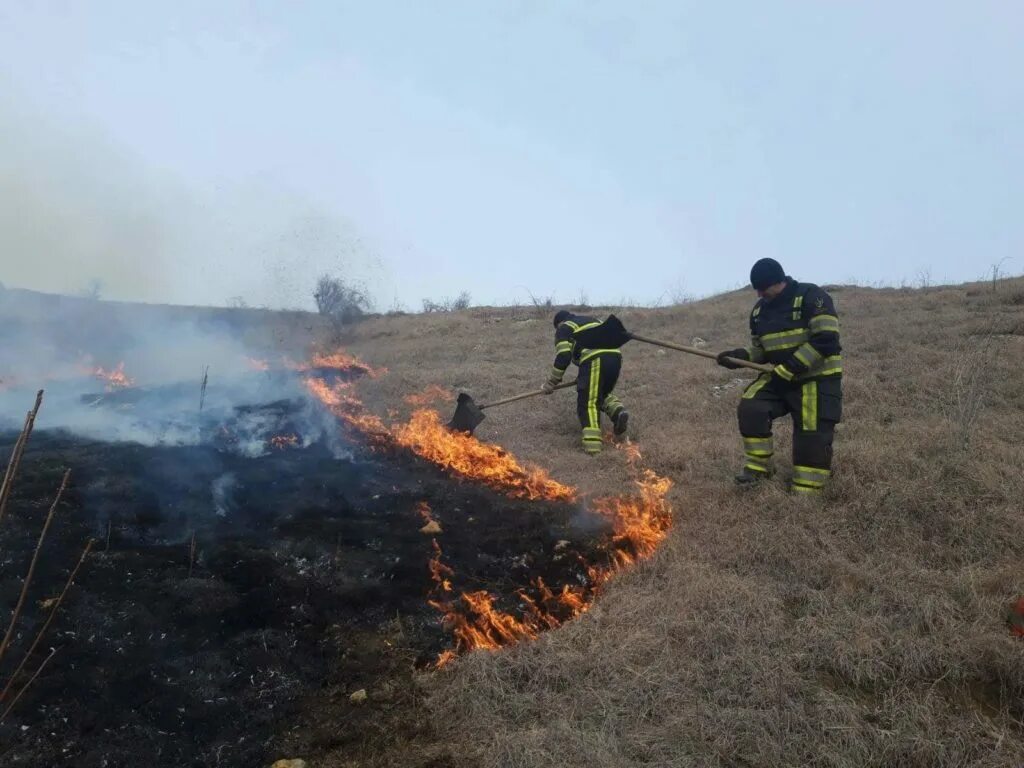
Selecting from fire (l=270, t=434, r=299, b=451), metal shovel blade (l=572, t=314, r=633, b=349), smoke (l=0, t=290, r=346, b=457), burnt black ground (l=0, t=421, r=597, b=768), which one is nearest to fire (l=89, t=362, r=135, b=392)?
smoke (l=0, t=290, r=346, b=457)

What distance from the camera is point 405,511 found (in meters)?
5.68

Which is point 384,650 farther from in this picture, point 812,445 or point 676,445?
point 676,445

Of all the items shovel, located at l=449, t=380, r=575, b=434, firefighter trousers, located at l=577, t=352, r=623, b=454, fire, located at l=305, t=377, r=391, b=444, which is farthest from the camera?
fire, located at l=305, t=377, r=391, b=444

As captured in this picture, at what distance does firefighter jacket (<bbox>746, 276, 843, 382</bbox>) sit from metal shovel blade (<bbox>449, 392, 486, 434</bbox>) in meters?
3.62

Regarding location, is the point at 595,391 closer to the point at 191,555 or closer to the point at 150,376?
the point at 191,555

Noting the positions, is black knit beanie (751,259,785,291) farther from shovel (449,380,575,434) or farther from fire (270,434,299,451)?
fire (270,434,299,451)

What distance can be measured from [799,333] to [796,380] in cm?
39

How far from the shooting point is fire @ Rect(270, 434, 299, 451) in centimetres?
775

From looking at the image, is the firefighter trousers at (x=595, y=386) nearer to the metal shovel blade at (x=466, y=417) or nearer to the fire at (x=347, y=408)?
the metal shovel blade at (x=466, y=417)

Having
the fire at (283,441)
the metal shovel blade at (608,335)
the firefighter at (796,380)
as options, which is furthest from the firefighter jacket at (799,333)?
the fire at (283,441)

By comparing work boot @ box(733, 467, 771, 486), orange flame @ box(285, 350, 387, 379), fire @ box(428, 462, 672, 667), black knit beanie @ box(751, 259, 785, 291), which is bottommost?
fire @ box(428, 462, 672, 667)

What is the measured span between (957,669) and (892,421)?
4.35 metres

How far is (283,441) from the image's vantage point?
7.98 metres

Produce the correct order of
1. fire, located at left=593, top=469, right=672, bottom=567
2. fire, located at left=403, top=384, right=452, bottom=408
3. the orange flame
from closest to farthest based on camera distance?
fire, located at left=593, top=469, right=672, bottom=567
fire, located at left=403, top=384, right=452, bottom=408
the orange flame
